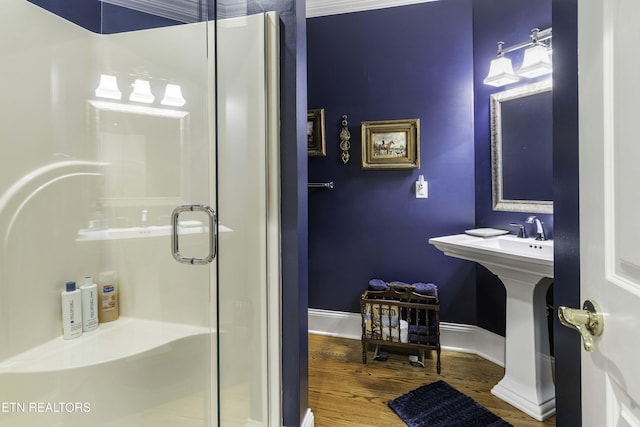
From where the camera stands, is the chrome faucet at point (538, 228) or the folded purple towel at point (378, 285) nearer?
the chrome faucet at point (538, 228)

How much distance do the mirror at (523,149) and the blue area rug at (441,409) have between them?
1.16 metres

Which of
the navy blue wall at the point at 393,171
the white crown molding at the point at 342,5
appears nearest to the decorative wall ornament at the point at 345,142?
the navy blue wall at the point at 393,171

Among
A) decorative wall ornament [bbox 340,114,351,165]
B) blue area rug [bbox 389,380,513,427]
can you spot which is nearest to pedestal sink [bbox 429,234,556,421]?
blue area rug [bbox 389,380,513,427]

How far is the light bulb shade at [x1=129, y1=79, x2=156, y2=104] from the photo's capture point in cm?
165

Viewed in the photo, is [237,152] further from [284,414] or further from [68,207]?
[284,414]

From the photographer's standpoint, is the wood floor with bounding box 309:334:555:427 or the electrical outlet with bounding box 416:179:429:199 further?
the electrical outlet with bounding box 416:179:429:199

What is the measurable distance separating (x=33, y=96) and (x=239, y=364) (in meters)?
1.45

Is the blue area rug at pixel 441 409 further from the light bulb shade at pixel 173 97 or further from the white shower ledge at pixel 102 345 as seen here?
the light bulb shade at pixel 173 97

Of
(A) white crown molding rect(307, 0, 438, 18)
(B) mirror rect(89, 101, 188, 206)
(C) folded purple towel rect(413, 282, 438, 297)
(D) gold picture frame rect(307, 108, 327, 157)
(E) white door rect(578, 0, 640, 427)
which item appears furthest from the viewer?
(D) gold picture frame rect(307, 108, 327, 157)

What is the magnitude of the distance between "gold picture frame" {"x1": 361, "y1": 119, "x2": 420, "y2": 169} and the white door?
1.74 metres

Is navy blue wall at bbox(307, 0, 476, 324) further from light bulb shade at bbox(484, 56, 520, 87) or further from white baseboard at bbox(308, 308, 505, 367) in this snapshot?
light bulb shade at bbox(484, 56, 520, 87)

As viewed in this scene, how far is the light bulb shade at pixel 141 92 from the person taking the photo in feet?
5.42

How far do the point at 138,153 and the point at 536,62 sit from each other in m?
2.22

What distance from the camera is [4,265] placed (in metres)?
1.33
